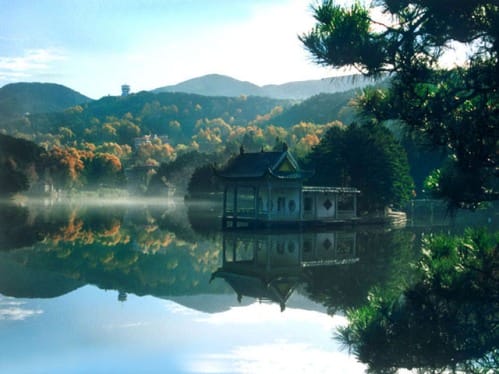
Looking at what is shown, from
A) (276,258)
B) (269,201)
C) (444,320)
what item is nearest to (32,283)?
(276,258)

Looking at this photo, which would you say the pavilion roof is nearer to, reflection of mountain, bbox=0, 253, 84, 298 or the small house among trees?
the small house among trees

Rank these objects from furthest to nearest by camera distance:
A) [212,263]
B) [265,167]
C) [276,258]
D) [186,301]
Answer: [265,167], [276,258], [212,263], [186,301]

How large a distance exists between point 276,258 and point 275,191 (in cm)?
1626

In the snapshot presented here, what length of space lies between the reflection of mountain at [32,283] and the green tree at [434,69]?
1154 cm

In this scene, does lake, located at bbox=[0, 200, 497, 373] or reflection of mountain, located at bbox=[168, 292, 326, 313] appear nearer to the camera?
lake, located at bbox=[0, 200, 497, 373]

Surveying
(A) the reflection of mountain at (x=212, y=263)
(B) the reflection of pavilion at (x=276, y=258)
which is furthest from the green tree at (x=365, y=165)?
(B) the reflection of pavilion at (x=276, y=258)

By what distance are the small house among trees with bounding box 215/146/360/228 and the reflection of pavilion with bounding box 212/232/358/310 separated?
9.50 feet

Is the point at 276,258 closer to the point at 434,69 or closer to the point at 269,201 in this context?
the point at 269,201

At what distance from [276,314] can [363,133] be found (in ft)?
115

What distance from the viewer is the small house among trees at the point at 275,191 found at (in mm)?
38625

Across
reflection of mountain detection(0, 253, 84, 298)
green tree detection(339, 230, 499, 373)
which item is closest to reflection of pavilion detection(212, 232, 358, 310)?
reflection of mountain detection(0, 253, 84, 298)

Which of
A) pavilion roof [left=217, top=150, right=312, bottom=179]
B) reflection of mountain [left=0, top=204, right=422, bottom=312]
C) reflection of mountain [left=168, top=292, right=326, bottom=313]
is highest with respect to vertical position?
pavilion roof [left=217, top=150, right=312, bottom=179]

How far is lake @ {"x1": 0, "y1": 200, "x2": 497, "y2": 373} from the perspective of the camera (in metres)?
9.93

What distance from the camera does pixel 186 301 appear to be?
51.3 ft
